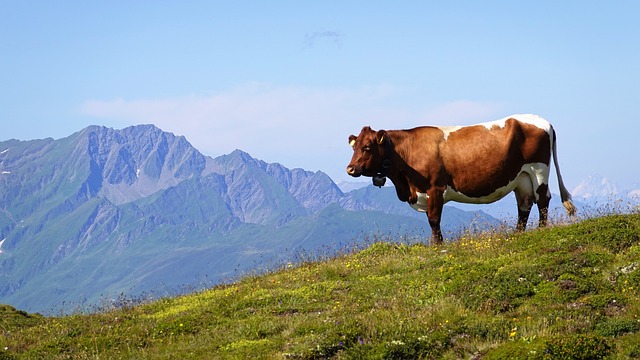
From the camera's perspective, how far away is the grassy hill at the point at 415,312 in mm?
11594

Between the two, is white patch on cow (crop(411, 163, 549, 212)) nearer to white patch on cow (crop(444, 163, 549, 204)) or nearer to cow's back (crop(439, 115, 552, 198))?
white patch on cow (crop(444, 163, 549, 204))

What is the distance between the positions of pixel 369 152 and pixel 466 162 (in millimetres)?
2642

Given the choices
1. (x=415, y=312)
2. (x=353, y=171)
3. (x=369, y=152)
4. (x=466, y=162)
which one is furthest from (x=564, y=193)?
(x=415, y=312)

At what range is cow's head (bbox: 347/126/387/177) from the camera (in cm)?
2064

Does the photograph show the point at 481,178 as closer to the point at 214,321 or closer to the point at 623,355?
the point at 214,321

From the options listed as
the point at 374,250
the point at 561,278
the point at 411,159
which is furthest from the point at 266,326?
the point at 411,159

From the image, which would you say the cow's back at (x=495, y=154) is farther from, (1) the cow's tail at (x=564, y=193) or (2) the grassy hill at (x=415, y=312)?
(2) the grassy hill at (x=415, y=312)

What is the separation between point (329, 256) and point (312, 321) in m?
8.27

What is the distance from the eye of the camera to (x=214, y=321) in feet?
49.3

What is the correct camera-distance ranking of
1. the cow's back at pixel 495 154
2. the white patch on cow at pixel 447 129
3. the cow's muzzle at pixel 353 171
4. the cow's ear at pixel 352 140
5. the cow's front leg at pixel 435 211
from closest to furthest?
the cow's back at pixel 495 154
the cow's front leg at pixel 435 211
the cow's muzzle at pixel 353 171
the white patch on cow at pixel 447 129
the cow's ear at pixel 352 140

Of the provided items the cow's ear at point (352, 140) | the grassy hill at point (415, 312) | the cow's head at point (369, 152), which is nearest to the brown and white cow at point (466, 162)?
the cow's head at point (369, 152)

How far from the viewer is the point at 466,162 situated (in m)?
20.0

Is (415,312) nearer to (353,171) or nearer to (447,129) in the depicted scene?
(353,171)

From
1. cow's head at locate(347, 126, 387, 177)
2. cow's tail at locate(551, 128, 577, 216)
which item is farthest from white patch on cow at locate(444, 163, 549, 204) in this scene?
cow's head at locate(347, 126, 387, 177)
